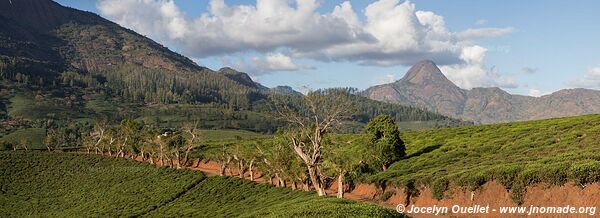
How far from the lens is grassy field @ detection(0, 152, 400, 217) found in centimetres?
6291

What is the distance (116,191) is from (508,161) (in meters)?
71.7

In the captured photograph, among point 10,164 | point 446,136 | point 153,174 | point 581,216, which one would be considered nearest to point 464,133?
point 446,136

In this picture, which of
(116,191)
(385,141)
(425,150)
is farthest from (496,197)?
(116,191)

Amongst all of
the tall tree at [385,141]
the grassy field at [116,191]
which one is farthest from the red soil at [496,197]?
the grassy field at [116,191]

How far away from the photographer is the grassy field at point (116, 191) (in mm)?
62906

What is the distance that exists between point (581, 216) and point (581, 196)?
1.55 m

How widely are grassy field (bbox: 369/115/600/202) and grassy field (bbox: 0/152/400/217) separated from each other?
1482 centimetres

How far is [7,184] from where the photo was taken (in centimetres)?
9500

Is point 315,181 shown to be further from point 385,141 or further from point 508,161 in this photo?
point 385,141

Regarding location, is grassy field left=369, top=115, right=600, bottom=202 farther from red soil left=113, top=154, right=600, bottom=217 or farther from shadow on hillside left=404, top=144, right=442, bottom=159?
red soil left=113, top=154, right=600, bottom=217

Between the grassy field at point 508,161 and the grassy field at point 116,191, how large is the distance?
14819 millimetres

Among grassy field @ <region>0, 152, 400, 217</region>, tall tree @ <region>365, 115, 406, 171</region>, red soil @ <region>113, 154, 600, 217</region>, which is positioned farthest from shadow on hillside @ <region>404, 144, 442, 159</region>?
grassy field @ <region>0, 152, 400, 217</region>

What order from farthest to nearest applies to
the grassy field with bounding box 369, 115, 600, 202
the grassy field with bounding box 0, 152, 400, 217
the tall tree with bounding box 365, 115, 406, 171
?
the tall tree with bounding box 365, 115, 406, 171
the grassy field with bounding box 0, 152, 400, 217
the grassy field with bounding box 369, 115, 600, 202

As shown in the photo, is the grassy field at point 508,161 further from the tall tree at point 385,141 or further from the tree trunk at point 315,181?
the tree trunk at point 315,181
